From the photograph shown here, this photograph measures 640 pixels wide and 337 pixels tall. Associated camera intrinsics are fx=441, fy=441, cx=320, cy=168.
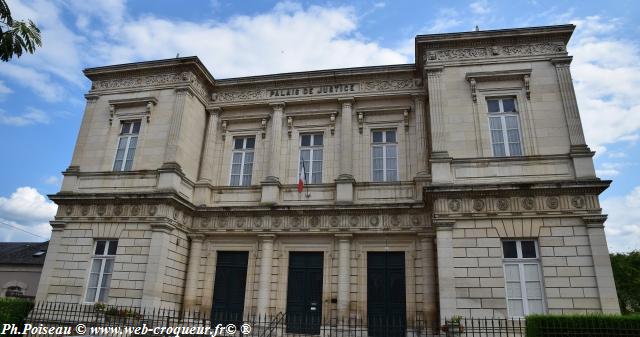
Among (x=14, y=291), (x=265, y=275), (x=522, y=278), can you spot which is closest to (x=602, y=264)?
(x=522, y=278)

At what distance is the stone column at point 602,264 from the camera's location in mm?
10838

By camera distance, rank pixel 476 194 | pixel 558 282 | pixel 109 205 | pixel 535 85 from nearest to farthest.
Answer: pixel 558 282
pixel 476 194
pixel 535 85
pixel 109 205

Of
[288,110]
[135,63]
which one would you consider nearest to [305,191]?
[288,110]

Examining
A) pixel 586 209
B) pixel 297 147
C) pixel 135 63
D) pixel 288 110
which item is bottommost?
pixel 586 209

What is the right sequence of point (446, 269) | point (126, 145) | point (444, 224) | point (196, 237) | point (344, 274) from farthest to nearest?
point (126, 145) → point (196, 237) → point (344, 274) → point (444, 224) → point (446, 269)

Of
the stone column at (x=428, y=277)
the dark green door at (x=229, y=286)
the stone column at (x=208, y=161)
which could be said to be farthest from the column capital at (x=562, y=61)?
the stone column at (x=208, y=161)

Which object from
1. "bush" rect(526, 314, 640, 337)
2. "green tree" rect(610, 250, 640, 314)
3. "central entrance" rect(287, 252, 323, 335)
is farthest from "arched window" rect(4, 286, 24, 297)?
"green tree" rect(610, 250, 640, 314)

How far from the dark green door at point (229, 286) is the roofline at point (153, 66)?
6905 millimetres

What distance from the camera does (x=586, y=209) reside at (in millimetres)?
A: 11664

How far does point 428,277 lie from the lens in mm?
13570

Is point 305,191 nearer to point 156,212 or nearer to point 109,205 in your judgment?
point 156,212

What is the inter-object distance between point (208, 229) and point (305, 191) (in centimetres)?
371

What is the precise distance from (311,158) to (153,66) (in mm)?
6846

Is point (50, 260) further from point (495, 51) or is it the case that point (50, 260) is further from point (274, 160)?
point (495, 51)
